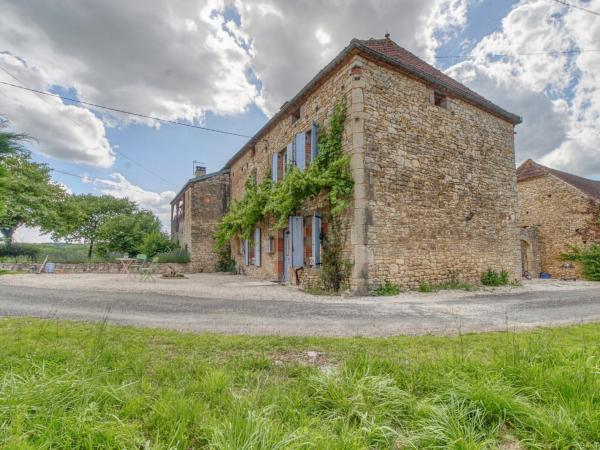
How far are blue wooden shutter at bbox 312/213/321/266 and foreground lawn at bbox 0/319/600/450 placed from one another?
571cm

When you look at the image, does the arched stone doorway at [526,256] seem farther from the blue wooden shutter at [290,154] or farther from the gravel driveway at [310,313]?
the blue wooden shutter at [290,154]

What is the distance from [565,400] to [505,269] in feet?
32.8

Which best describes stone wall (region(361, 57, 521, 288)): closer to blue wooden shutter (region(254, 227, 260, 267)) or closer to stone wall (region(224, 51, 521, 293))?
stone wall (region(224, 51, 521, 293))

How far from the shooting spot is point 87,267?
575 inches

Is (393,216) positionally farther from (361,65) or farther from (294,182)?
(361,65)

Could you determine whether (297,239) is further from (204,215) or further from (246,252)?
(204,215)

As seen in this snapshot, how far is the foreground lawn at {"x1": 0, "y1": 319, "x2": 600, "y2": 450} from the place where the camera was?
145 centimetres

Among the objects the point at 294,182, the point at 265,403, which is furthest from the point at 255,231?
the point at 265,403

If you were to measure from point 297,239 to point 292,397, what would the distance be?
7438 mm

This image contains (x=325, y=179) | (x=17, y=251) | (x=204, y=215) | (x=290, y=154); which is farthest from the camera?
(x=17, y=251)

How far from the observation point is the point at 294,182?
8430 mm

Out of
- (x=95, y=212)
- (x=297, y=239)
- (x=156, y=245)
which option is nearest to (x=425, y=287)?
(x=297, y=239)

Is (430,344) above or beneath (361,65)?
beneath

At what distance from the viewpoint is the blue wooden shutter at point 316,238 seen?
27.9 feet
